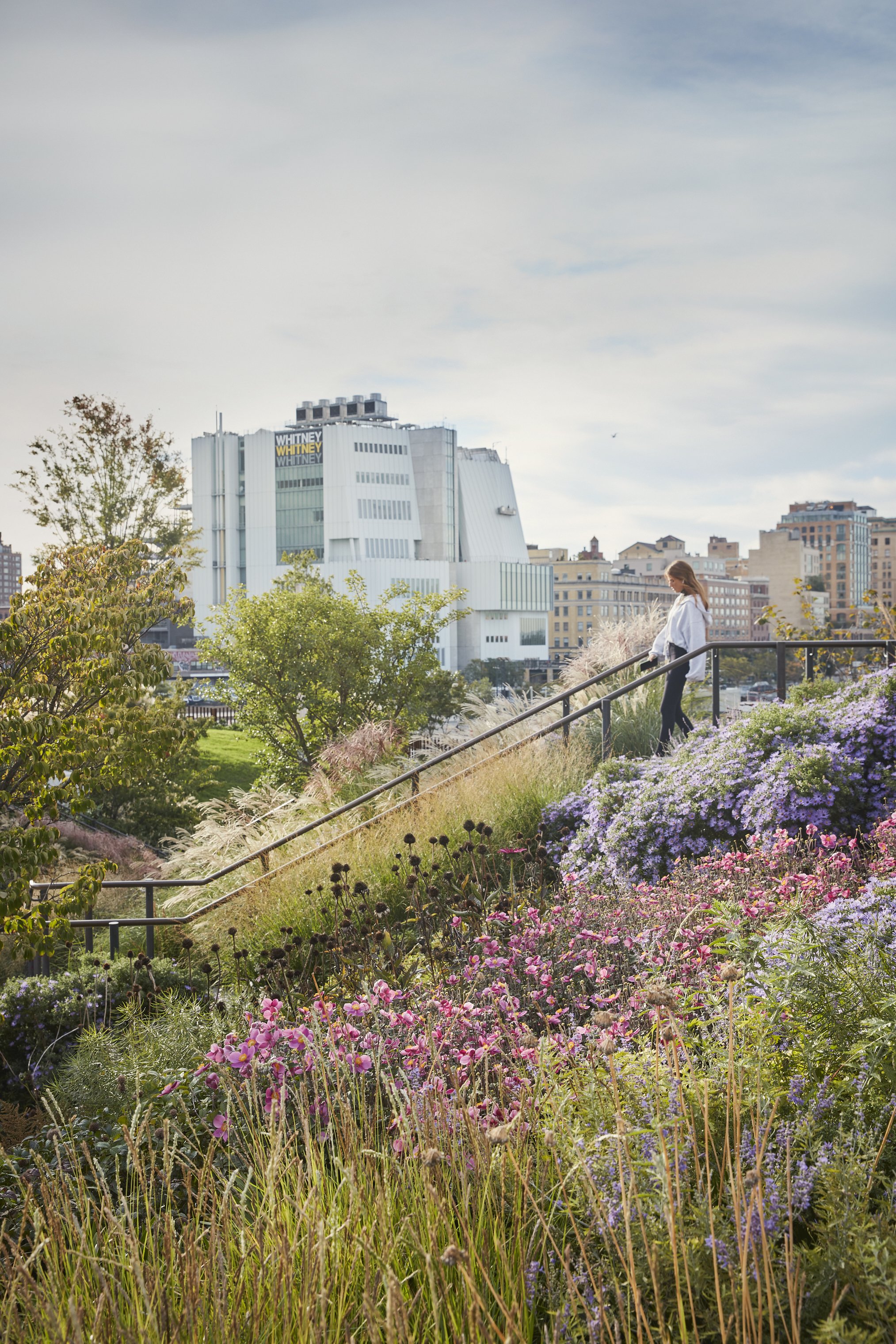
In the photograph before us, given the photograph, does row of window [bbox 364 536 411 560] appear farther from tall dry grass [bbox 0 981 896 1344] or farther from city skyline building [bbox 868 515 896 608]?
tall dry grass [bbox 0 981 896 1344]

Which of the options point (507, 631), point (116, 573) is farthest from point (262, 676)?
point (507, 631)

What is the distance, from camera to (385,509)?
425ft

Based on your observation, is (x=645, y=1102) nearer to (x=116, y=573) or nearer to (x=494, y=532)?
(x=116, y=573)

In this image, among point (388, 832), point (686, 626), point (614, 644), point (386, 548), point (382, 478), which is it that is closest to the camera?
point (388, 832)

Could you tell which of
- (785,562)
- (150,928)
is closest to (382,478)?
(785,562)

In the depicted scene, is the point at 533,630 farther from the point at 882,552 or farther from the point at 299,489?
the point at 882,552

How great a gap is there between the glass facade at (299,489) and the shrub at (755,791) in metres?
124

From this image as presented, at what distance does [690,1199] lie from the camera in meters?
2.43

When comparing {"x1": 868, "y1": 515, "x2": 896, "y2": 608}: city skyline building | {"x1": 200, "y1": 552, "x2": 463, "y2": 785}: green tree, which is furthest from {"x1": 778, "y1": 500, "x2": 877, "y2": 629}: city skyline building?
{"x1": 200, "y1": 552, "x2": 463, "y2": 785}: green tree

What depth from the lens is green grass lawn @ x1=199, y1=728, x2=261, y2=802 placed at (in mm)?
21562

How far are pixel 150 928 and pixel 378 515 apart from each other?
12379 centimetres

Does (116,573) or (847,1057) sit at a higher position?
(116,573)

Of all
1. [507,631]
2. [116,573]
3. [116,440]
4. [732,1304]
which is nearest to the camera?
[732,1304]

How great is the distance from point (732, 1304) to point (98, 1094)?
303cm
